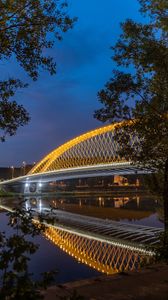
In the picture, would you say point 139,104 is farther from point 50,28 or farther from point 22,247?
point 22,247

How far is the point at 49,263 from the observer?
20.9 m

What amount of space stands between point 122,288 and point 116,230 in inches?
1097

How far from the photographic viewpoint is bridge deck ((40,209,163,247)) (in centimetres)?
2990

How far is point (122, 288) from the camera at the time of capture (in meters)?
8.08

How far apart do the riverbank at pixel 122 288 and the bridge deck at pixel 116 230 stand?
17.5m

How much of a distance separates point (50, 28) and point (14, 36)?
988mm

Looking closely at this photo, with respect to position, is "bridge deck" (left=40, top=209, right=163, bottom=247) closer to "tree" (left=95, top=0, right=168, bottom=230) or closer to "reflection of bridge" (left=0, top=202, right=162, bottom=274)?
"reflection of bridge" (left=0, top=202, right=162, bottom=274)

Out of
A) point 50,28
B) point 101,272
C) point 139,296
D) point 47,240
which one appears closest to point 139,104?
point 50,28

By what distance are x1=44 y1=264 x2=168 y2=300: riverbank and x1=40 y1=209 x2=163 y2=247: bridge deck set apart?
1749 centimetres

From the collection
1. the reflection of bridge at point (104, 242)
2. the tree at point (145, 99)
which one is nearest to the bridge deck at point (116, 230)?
the reflection of bridge at point (104, 242)

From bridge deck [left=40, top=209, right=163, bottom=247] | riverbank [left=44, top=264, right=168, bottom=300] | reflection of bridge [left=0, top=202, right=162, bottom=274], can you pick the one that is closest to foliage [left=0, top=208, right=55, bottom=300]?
riverbank [left=44, top=264, right=168, bottom=300]

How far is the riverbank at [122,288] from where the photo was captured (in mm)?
7430

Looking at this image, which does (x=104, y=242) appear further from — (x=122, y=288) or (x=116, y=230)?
(x=122, y=288)

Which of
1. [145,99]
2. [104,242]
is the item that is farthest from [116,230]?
[145,99]
